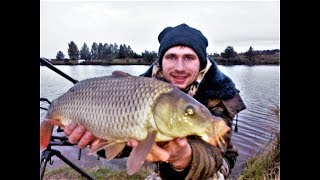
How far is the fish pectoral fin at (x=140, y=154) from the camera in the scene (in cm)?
119

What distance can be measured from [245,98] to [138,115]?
6.35 m

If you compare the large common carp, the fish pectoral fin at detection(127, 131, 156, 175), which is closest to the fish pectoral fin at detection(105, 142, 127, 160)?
the large common carp

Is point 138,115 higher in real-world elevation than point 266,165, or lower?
higher

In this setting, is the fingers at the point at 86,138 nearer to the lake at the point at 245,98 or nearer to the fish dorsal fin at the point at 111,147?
the fish dorsal fin at the point at 111,147

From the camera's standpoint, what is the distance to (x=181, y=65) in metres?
1.89

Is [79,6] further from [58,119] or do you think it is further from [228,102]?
[228,102]

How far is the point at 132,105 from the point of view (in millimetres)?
→ 1236

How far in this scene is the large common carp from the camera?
118cm

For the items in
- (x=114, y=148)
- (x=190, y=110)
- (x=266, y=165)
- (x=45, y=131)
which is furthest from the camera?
(x=266, y=165)

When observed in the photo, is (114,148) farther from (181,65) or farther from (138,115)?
(181,65)

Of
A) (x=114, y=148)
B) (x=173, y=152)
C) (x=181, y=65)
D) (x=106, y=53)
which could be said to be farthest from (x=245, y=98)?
(x=114, y=148)

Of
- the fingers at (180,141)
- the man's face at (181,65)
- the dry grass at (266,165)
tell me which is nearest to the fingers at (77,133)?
the fingers at (180,141)
